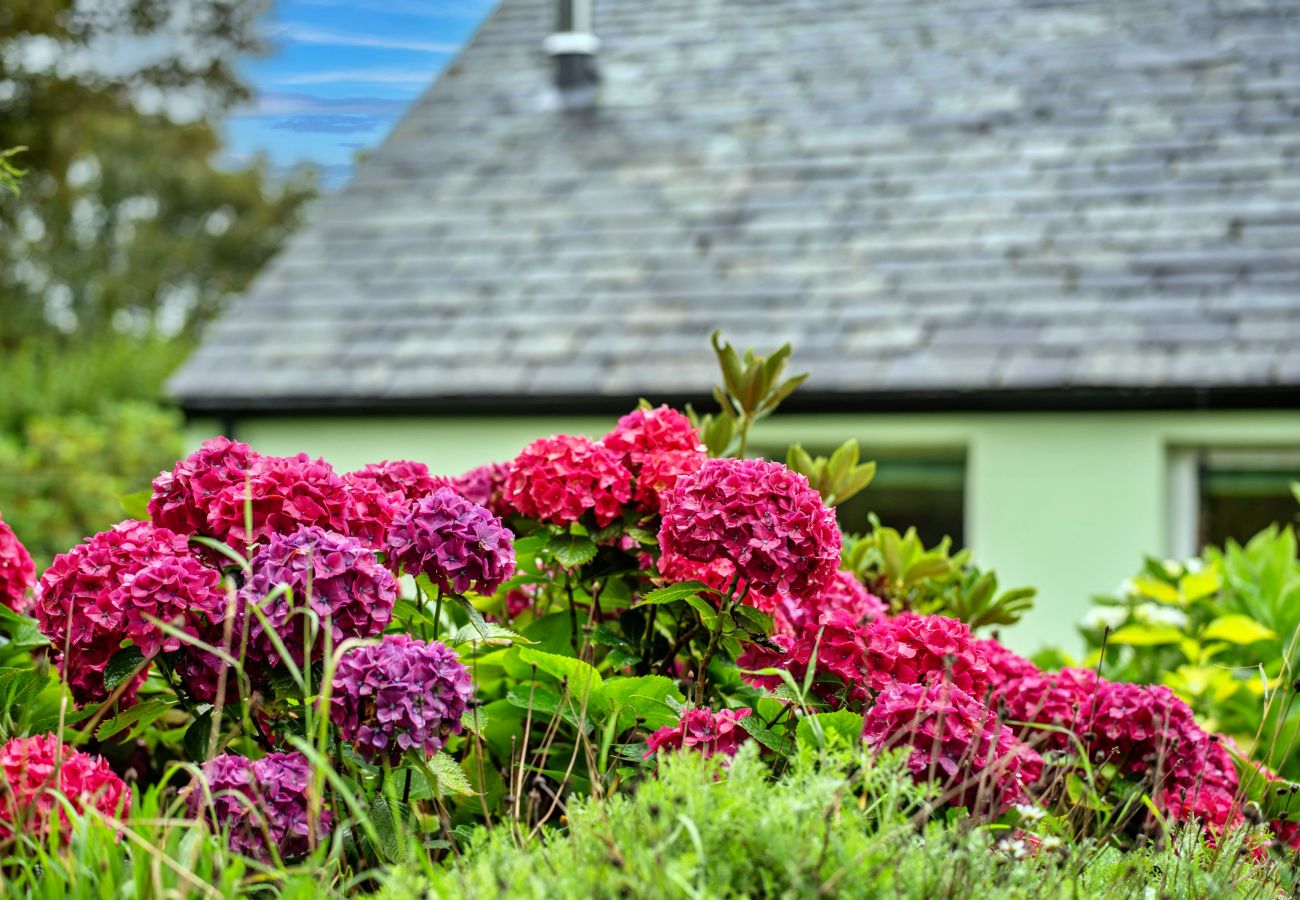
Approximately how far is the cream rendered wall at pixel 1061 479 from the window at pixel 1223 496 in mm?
103

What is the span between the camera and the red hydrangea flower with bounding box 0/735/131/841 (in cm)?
193

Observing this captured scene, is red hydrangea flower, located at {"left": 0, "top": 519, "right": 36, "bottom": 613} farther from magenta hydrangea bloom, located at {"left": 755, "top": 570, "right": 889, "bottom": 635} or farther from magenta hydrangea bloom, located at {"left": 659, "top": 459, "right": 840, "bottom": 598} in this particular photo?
magenta hydrangea bloom, located at {"left": 755, "top": 570, "right": 889, "bottom": 635}

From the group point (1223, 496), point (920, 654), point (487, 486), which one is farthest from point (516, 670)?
point (1223, 496)

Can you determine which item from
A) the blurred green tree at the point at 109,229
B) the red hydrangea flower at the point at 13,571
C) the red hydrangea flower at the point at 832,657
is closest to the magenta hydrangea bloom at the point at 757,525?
the red hydrangea flower at the point at 832,657

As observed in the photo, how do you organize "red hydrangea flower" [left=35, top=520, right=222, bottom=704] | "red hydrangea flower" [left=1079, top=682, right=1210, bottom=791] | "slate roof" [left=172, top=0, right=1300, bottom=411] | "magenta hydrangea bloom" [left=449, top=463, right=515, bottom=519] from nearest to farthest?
"red hydrangea flower" [left=35, top=520, right=222, bottom=704]
"red hydrangea flower" [left=1079, top=682, right=1210, bottom=791]
"magenta hydrangea bloom" [left=449, top=463, right=515, bottom=519]
"slate roof" [left=172, top=0, right=1300, bottom=411]

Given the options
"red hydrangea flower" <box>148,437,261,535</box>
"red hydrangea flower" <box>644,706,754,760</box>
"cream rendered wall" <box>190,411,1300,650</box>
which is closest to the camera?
"red hydrangea flower" <box>644,706,754,760</box>

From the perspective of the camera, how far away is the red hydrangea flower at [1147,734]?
2.58 metres

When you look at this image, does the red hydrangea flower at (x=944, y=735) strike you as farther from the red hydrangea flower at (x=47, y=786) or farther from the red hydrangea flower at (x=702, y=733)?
the red hydrangea flower at (x=47, y=786)

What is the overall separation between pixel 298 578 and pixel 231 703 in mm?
303

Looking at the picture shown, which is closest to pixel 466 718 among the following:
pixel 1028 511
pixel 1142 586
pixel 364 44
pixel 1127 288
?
pixel 1142 586

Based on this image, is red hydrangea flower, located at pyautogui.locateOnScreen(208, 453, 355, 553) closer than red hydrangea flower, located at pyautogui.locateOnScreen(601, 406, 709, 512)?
Yes

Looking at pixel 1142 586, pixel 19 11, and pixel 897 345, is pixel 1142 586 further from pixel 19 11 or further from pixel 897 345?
pixel 19 11

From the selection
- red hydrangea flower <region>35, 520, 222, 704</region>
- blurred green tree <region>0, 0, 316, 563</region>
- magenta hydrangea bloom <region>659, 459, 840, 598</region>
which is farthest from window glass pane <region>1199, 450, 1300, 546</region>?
red hydrangea flower <region>35, 520, 222, 704</region>

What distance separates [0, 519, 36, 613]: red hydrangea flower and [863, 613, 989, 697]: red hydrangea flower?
1.51 m
